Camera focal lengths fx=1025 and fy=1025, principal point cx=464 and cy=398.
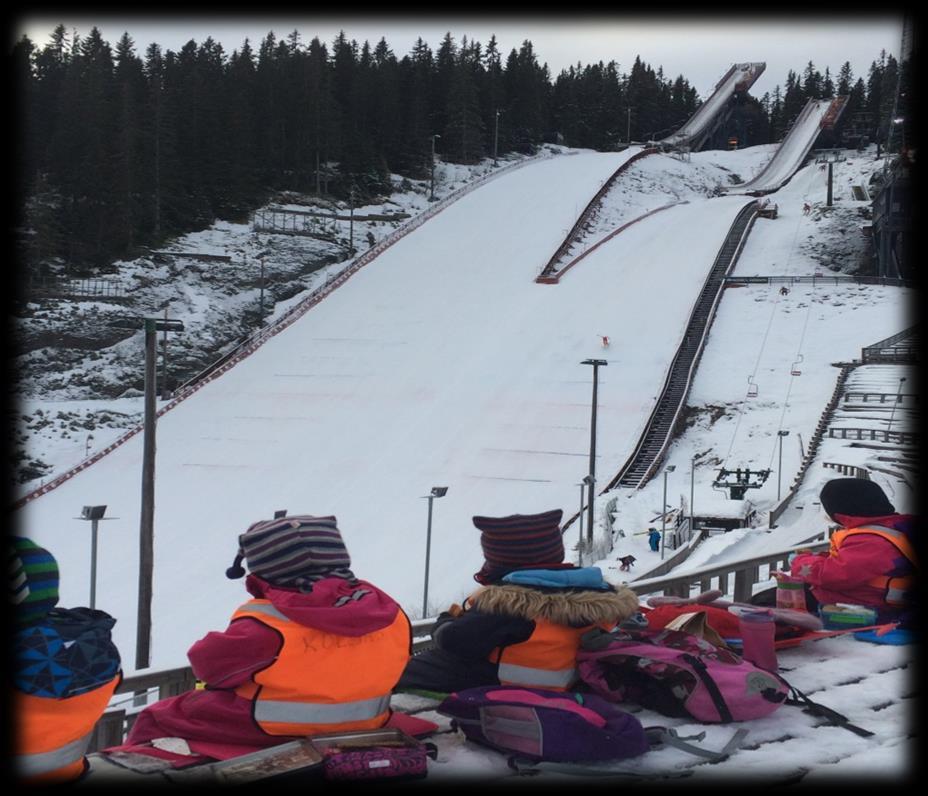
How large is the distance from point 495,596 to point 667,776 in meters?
0.97

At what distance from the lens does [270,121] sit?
5894cm

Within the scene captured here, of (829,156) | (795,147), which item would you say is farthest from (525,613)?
(795,147)

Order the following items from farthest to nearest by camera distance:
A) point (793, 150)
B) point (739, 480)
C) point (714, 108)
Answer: point (714, 108) < point (793, 150) < point (739, 480)

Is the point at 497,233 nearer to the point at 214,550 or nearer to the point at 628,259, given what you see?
the point at 628,259

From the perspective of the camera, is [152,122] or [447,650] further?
[152,122]

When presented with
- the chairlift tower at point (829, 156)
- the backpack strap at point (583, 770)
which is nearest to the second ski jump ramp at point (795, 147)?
the chairlift tower at point (829, 156)

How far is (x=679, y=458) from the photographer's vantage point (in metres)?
24.3

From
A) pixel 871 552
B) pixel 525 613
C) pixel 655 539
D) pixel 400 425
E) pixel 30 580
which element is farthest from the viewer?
pixel 400 425

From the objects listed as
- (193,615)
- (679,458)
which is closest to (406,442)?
(679,458)

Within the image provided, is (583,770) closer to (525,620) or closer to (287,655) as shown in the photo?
(525,620)

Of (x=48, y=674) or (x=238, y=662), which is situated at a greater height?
(x=48, y=674)

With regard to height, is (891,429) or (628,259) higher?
(628,259)

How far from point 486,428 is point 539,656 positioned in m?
21.7

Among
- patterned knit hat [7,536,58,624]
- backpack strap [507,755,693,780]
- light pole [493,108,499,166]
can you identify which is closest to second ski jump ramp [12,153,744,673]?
backpack strap [507,755,693,780]
